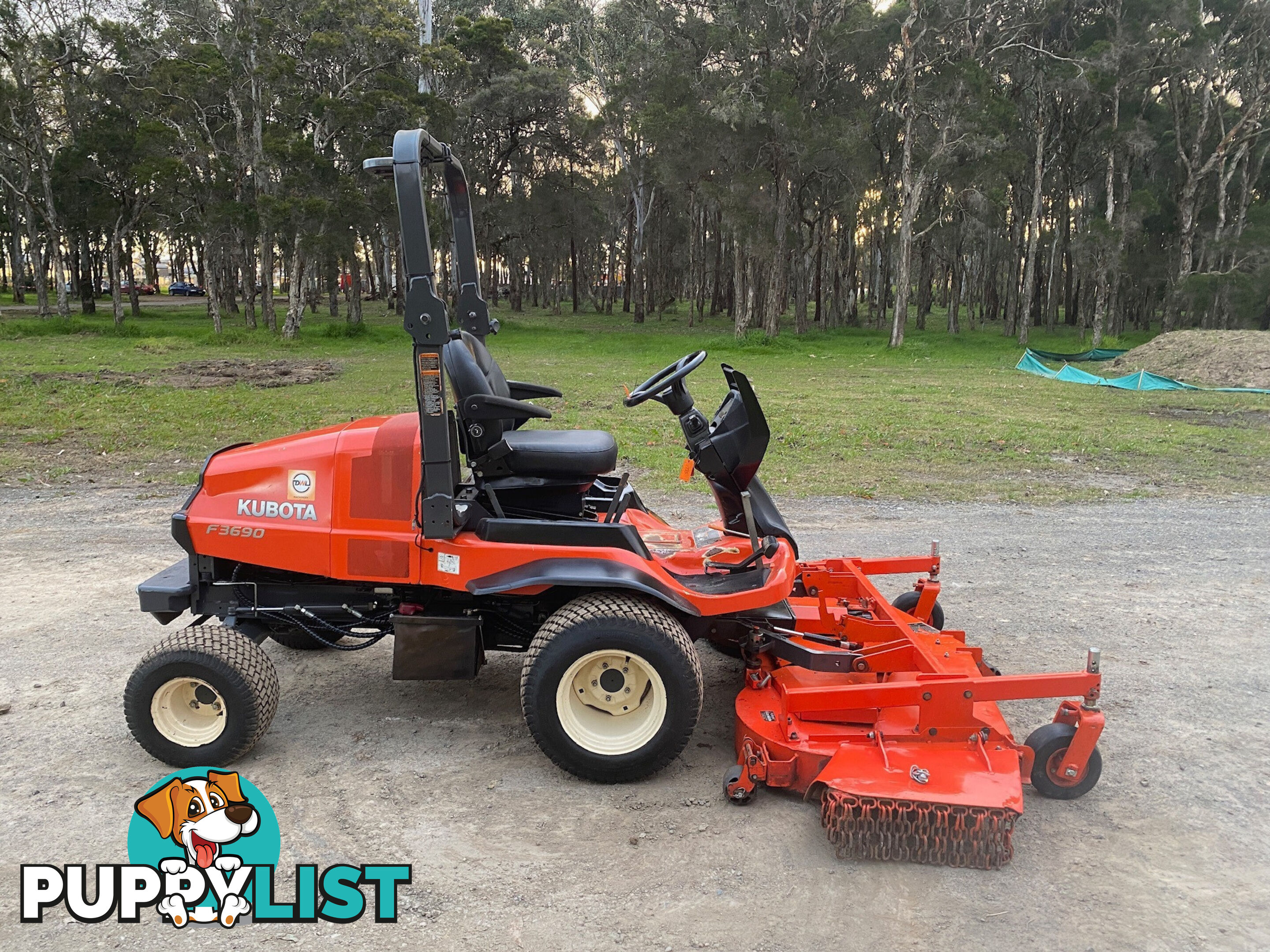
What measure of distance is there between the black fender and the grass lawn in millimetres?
5422

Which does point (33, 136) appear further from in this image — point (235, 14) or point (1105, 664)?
point (1105, 664)

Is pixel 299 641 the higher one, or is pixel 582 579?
pixel 582 579

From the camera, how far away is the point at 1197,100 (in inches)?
1325

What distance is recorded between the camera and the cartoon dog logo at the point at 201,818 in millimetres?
3283

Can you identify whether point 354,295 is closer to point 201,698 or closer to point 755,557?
point 201,698

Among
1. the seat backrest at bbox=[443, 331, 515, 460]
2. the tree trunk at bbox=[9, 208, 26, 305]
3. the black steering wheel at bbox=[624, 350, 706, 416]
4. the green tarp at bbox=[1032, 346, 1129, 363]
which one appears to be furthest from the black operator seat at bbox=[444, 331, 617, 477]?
the tree trunk at bbox=[9, 208, 26, 305]

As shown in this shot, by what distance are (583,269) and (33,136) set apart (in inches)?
1551

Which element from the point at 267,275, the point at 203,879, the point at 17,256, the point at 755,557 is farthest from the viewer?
the point at 17,256

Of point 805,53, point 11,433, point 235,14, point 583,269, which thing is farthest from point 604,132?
point 11,433

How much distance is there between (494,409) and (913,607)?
2807 mm

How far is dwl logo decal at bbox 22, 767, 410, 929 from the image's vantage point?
120 inches

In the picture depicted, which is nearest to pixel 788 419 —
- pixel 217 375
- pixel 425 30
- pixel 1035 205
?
pixel 217 375

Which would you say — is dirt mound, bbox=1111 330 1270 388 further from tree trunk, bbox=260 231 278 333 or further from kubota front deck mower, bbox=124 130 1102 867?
tree trunk, bbox=260 231 278 333

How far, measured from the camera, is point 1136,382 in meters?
20.2
